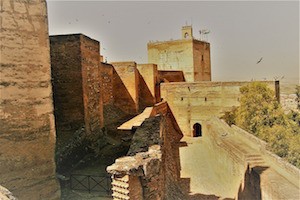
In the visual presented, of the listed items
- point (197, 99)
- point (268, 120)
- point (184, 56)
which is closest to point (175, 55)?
point (184, 56)

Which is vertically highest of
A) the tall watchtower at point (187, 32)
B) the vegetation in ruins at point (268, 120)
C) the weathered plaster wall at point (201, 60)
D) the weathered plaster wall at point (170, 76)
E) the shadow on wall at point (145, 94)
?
the tall watchtower at point (187, 32)

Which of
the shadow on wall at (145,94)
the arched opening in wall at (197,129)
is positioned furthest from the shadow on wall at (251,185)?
the arched opening in wall at (197,129)

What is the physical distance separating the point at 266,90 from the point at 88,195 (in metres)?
17.1

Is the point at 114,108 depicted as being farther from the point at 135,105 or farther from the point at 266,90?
the point at 266,90

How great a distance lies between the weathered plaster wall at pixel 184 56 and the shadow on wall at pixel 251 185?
21.9 meters

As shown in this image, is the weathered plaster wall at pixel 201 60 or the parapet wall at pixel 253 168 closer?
the parapet wall at pixel 253 168

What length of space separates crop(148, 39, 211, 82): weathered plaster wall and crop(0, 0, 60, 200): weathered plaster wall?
27441 mm

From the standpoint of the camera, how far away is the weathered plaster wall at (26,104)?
5.62 meters

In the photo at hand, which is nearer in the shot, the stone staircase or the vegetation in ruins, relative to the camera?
the stone staircase

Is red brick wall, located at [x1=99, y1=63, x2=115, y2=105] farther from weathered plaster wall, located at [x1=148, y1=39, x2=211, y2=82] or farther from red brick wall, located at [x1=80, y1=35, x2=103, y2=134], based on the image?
weathered plaster wall, located at [x1=148, y1=39, x2=211, y2=82]

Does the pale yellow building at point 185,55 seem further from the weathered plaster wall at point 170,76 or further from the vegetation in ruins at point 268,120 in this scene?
the vegetation in ruins at point 268,120

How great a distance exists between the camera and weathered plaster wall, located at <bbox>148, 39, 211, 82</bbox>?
32.8 m

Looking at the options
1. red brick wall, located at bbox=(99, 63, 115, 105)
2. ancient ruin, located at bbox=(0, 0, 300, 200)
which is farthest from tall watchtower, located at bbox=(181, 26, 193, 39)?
red brick wall, located at bbox=(99, 63, 115, 105)

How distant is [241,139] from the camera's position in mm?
15773
